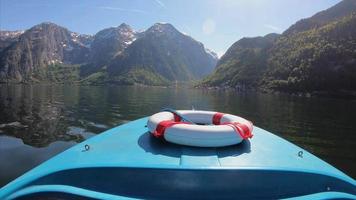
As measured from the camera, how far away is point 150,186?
15.6 ft

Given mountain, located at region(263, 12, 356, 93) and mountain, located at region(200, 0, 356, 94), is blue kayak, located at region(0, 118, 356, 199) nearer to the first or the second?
mountain, located at region(200, 0, 356, 94)

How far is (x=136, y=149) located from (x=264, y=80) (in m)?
174

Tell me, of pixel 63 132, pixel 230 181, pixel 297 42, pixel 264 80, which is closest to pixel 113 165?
pixel 230 181

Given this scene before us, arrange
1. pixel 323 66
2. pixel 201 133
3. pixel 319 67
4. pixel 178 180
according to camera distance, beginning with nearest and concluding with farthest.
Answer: pixel 178 180
pixel 201 133
pixel 323 66
pixel 319 67

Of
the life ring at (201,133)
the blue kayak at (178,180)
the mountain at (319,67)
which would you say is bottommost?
the blue kayak at (178,180)

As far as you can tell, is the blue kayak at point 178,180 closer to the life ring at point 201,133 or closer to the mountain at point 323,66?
the life ring at point 201,133

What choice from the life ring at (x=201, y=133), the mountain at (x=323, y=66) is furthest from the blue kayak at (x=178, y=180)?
the mountain at (x=323, y=66)

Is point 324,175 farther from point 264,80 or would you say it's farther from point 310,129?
point 264,80

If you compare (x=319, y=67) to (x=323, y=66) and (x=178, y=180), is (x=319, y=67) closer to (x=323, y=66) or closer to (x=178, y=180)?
(x=323, y=66)

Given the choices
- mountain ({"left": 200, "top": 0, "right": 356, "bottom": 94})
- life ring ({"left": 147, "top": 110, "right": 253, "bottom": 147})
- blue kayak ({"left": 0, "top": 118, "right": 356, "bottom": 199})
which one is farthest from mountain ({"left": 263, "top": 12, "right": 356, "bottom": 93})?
blue kayak ({"left": 0, "top": 118, "right": 356, "bottom": 199})

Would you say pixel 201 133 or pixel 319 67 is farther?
pixel 319 67

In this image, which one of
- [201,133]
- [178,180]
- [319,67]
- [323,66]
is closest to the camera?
[178,180]

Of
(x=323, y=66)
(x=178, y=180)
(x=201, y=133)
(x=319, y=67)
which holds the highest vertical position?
(x=323, y=66)

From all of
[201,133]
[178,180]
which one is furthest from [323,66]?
[178,180]
